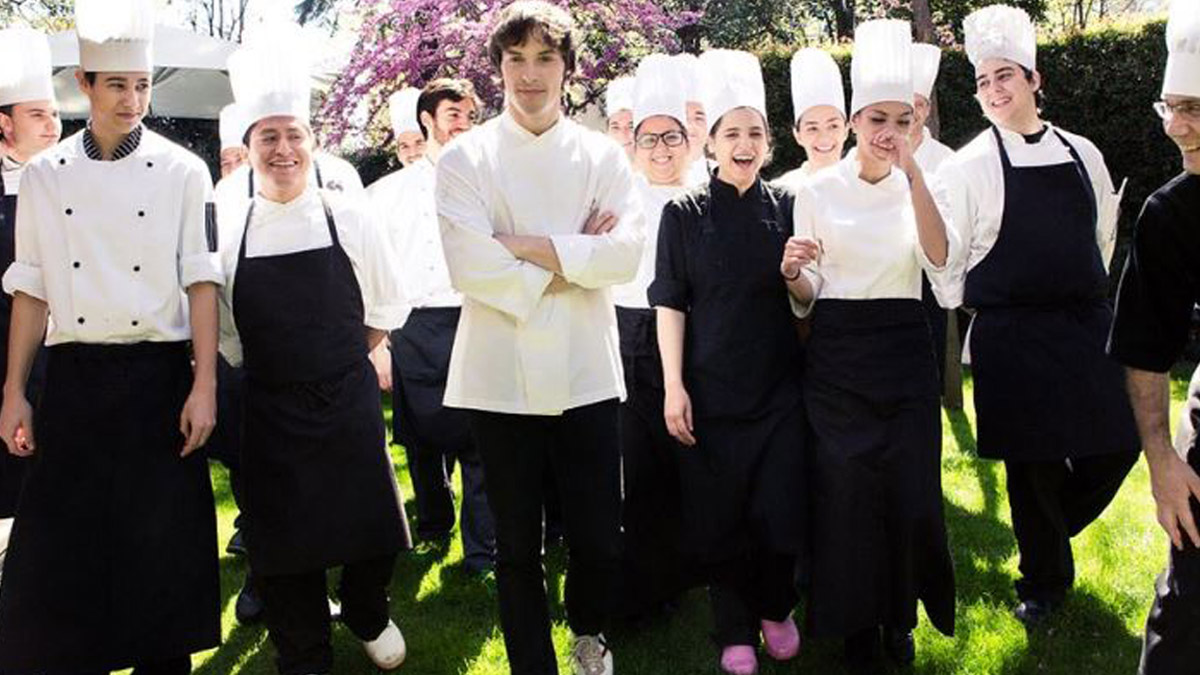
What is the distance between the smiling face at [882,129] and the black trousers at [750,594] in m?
1.39

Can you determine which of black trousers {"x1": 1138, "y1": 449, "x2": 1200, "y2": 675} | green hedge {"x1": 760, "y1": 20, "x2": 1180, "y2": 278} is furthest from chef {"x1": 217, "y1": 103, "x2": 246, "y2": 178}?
green hedge {"x1": 760, "y1": 20, "x2": 1180, "y2": 278}

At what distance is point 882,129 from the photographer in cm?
350

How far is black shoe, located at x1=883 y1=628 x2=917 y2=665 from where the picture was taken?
3748mm

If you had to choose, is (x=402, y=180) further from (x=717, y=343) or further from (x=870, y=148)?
(x=870, y=148)

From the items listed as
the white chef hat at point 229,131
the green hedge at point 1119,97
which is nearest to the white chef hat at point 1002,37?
the white chef hat at point 229,131

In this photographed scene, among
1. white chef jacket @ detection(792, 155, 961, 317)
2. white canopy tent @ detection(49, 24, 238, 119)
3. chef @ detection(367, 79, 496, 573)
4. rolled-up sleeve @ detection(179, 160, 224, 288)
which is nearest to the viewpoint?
rolled-up sleeve @ detection(179, 160, 224, 288)

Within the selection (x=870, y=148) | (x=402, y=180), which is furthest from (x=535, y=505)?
(x=402, y=180)

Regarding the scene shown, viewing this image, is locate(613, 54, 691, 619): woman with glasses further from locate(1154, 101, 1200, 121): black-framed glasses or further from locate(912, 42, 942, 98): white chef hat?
locate(1154, 101, 1200, 121): black-framed glasses

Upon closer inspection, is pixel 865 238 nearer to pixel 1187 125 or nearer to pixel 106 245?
pixel 1187 125

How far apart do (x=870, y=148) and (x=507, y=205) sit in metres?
1.18

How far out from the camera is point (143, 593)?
337cm

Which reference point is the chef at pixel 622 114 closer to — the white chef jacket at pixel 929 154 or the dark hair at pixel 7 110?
the white chef jacket at pixel 929 154

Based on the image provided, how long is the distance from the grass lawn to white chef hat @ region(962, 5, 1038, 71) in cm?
210

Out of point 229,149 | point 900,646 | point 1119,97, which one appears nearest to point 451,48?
point 229,149
